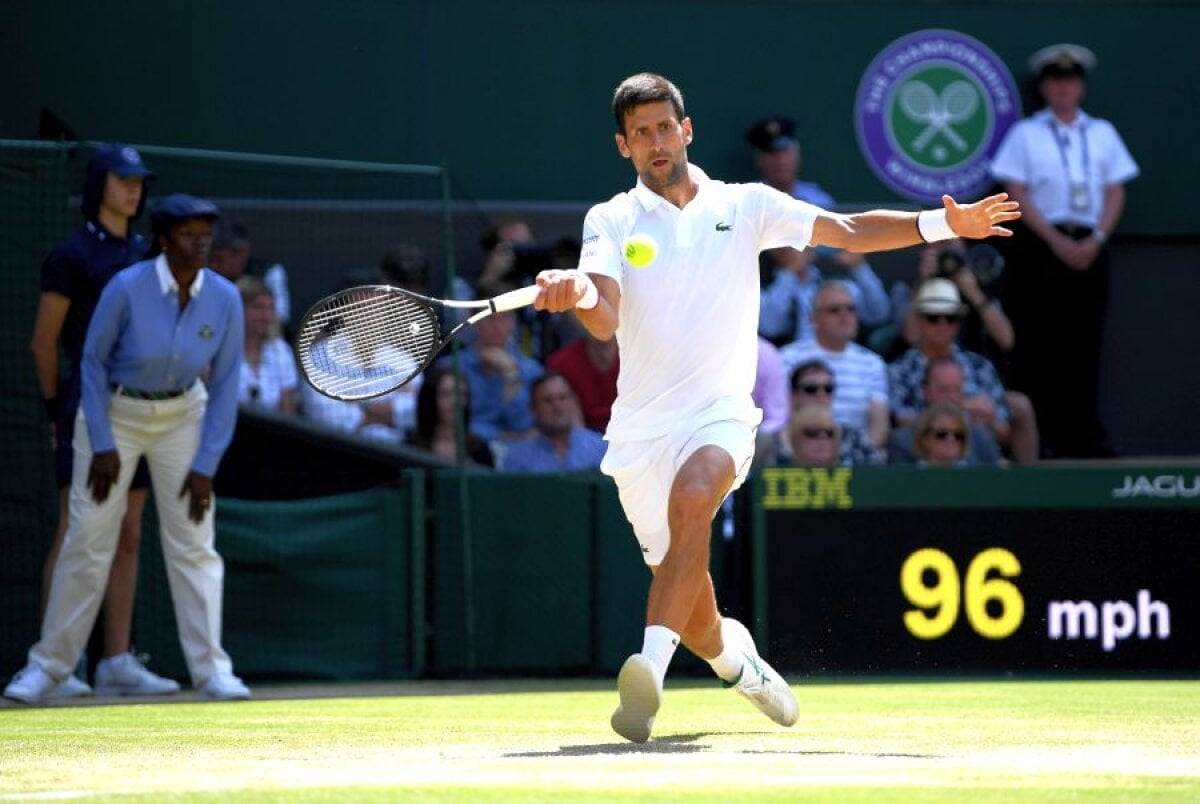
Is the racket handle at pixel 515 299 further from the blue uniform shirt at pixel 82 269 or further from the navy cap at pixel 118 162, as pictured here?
the blue uniform shirt at pixel 82 269

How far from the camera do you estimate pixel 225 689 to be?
32.7 ft

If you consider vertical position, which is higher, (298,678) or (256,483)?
(256,483)

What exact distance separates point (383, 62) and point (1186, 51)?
557 centimetres

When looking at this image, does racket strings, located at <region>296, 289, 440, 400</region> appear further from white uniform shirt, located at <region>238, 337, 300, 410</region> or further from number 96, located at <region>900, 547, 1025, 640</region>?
number 96, located at <region>900, 547, 1025, 640</region>

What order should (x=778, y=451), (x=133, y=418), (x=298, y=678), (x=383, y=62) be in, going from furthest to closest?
(x=383, y=62), (x=778, y=451), (x=298, y=678), (x=133, y=418)

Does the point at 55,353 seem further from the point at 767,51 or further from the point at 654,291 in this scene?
the point at 767,51

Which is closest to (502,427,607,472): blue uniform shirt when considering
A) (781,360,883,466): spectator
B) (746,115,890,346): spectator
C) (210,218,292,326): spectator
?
(781,360,883,466): spectator

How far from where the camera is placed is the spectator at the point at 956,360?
13.0m

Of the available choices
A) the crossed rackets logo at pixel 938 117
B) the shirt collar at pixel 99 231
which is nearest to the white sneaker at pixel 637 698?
the shirt collar at pixel 99 231

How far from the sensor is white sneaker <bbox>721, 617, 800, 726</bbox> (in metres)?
7.76

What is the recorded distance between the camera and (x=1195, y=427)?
584 inches

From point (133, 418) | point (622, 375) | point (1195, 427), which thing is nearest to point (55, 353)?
point (133, 418)

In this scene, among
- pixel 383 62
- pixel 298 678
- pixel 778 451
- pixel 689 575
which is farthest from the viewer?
pixel 383 62

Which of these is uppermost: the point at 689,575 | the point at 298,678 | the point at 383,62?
the point at 383,62
